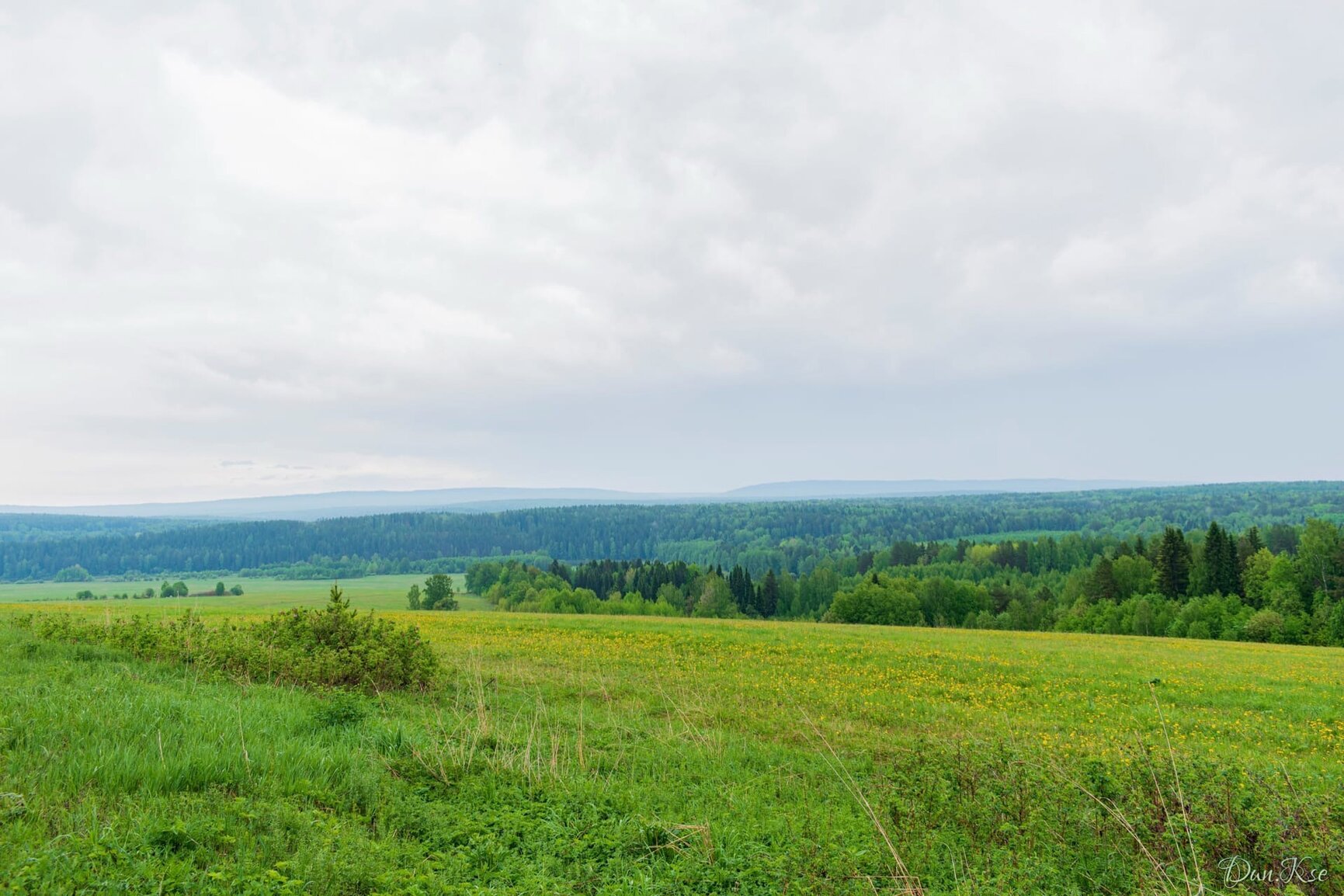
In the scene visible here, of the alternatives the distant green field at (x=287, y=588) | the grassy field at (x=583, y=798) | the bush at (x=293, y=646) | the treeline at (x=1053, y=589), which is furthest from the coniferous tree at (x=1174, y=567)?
the distant green field at (x=287, y=588)

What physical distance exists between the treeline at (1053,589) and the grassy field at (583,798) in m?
57.3

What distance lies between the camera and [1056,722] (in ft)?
45.0

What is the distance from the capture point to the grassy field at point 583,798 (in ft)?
16.8

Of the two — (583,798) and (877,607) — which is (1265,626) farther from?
(583,798)

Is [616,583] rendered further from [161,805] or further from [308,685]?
[161,805]

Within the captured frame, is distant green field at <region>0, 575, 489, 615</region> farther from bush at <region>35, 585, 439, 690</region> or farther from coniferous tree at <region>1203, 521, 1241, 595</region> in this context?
coniferous tree at <region>1203, 521, 1241, 595</region>

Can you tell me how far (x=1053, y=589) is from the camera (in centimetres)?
8619

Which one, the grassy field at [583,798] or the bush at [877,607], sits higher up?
the grassy field at [583,798]

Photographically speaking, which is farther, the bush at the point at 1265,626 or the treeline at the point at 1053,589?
the treeline at the point at 1053,589

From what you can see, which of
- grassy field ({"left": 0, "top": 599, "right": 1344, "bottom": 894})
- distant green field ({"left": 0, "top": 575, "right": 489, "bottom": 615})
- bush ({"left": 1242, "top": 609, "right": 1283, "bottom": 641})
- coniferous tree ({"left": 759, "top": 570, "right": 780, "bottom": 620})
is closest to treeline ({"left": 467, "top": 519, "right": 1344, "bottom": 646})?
bush ({"left": 1242, "top": 609, "right": 1283, "bottom": 641})

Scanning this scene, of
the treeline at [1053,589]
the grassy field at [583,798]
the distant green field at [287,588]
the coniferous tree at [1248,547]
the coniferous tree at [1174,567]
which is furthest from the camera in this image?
the distant green field at [287,588]

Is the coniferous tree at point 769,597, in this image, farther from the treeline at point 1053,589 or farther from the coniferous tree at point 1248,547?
the coniferous tree at point 1248,547

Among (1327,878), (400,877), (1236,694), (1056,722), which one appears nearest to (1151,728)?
(1056,722)

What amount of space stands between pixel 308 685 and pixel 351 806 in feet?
20.6
